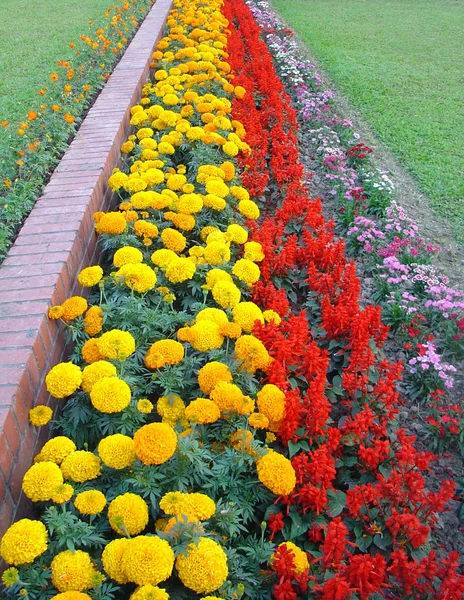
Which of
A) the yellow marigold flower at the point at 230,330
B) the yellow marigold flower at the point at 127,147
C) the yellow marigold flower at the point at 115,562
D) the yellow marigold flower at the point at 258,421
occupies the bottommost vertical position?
the yellow marigold flower at the point at 258,421

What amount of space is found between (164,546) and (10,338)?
1.20 metres

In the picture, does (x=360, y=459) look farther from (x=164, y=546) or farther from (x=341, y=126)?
(x=341, y=126)

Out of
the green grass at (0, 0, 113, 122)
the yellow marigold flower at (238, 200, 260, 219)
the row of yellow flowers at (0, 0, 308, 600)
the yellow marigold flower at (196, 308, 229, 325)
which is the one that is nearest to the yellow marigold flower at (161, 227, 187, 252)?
the row of yellow flowers at (0, 0, 308, 600)

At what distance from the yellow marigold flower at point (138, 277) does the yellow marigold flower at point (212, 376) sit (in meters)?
0.58

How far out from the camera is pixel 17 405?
2.06 meters

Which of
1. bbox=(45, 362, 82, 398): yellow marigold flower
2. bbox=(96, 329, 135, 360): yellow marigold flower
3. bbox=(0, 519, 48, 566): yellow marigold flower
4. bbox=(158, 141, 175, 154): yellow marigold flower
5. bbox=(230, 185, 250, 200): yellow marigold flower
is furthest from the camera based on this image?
bbox=(158, 141, 175, 154): yellow marigold flower

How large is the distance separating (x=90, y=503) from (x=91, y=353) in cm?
73

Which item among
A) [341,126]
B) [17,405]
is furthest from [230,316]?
[341,126]

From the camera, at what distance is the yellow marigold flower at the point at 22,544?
5.18ft

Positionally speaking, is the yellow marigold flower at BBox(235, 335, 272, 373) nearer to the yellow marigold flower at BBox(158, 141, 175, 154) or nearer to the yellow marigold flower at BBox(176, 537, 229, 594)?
the yellow marigold flower at BBox(176, 537, 229, 594)

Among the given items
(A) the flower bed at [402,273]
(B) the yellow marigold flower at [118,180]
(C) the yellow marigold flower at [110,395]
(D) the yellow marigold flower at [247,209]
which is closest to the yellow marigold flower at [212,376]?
(C) the yellow marigold flower at [110,395]

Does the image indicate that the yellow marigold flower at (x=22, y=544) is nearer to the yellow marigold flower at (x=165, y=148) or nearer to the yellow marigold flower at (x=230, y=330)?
the yellow marigold flower at (x=230, y=330)

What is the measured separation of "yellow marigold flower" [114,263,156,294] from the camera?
8.54ft

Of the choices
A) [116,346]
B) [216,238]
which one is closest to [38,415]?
[116,346]
